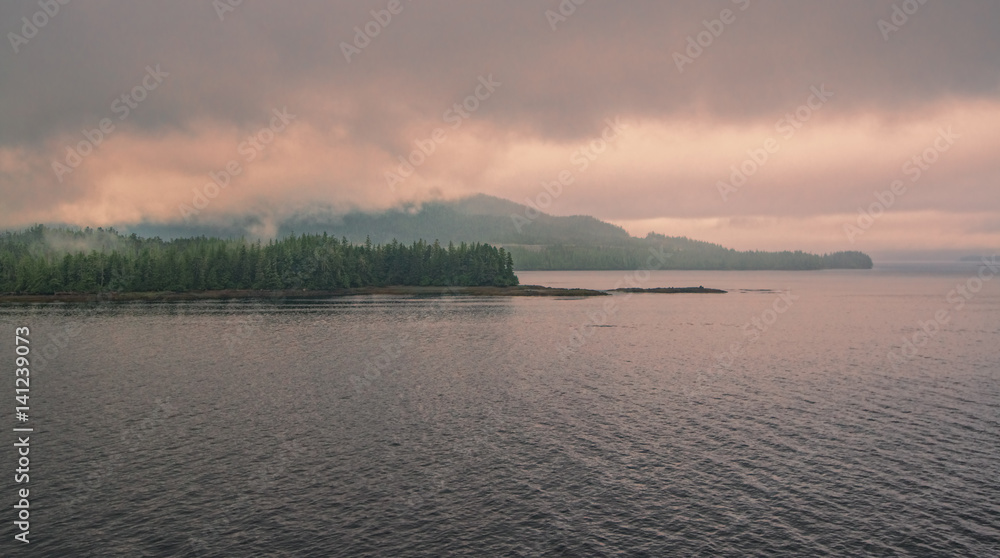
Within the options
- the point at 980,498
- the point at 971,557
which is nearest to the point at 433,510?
the point at 971,557

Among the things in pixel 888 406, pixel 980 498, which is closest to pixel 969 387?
pixel 888 406

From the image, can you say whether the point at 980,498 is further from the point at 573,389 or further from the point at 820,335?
the point at 820,335

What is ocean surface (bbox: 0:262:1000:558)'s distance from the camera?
31.8 m

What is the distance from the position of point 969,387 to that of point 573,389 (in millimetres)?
45365

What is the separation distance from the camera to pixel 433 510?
3503 centimetres

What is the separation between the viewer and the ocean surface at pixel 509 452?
104 feet

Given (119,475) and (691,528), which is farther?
(119,475)

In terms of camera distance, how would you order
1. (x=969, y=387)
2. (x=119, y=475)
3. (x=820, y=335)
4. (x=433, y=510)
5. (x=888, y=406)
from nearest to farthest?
(x=433, y=510), (x=119, y=475), (x=888, y=406), (x=969, y=387), (x=820, y=335)

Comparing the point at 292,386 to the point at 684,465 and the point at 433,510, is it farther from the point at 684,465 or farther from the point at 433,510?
the point at 684,465

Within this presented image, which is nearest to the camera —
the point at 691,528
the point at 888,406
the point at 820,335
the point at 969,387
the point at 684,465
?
the point at 691,528

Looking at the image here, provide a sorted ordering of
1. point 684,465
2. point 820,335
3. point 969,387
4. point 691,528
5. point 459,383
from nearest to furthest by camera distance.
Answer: point 691,528 < point 684,465 < point 969,387 < point 459,383 < point 820,335

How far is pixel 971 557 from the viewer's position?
29250mm

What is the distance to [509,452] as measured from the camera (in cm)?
4550

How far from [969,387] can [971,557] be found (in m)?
48.6
